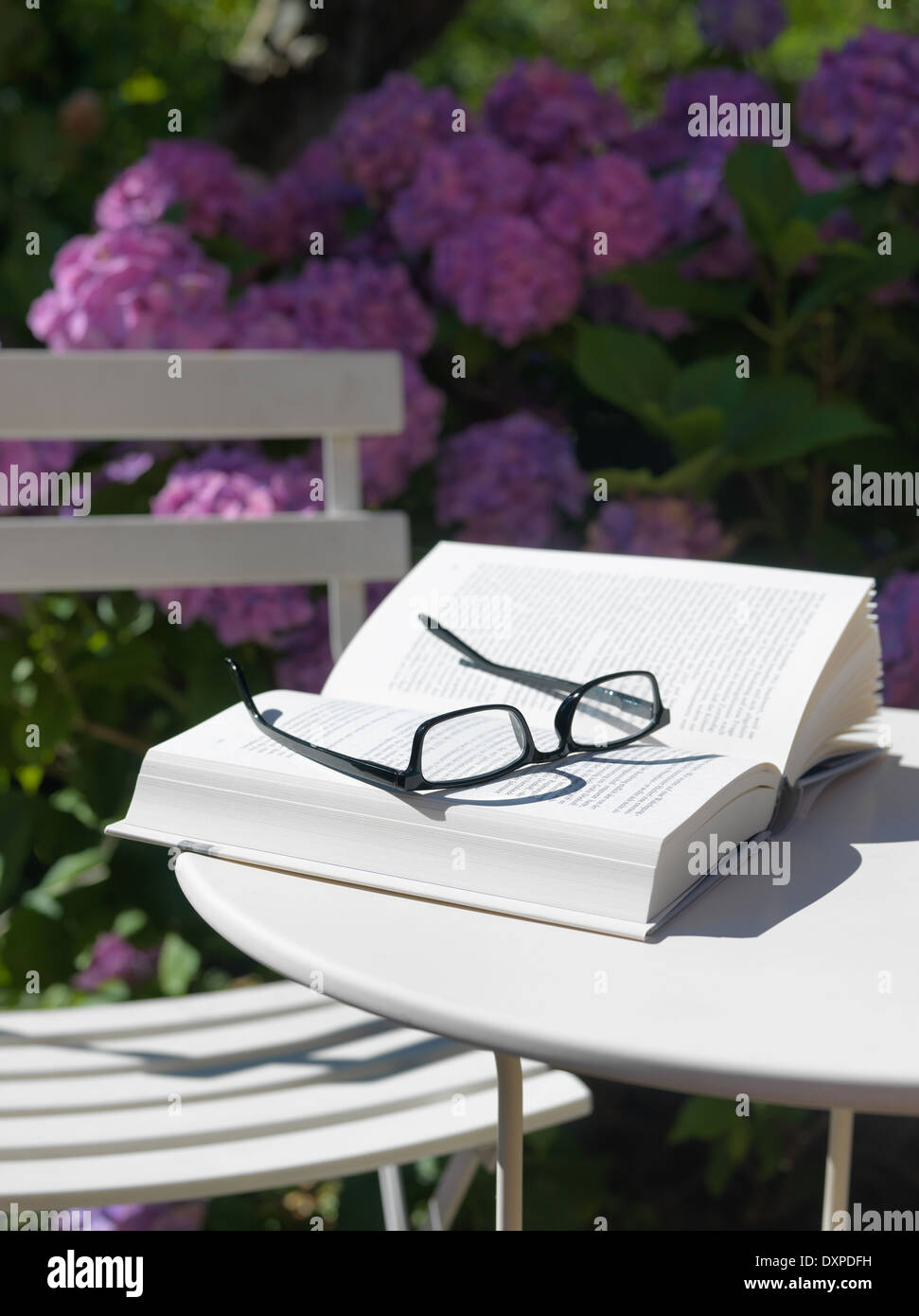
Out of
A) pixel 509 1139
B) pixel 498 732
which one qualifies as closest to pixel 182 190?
pixel 498 732

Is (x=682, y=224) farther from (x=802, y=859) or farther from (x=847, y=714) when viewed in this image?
(x=802, y=859)

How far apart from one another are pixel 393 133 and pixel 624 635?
118cm

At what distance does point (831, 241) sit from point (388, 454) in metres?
0.68

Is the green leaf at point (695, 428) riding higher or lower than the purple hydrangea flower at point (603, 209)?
lower

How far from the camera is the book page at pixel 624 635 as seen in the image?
2.65 feet

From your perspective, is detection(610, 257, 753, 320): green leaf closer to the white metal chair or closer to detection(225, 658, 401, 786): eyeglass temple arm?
the white metal chair

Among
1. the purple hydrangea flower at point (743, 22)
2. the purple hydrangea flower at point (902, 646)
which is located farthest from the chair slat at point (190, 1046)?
the purple hydrangea flower at point (743, 22)

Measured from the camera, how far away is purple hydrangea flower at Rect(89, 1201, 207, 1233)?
1.45m

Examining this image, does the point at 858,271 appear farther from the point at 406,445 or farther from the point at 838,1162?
the point at 838,1162

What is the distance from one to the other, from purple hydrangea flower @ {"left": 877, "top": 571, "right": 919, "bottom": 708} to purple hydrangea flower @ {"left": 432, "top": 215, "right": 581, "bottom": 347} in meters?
0.61

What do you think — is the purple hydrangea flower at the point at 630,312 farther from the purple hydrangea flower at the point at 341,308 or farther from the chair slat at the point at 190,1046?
the chair slat at the point at 190,1046

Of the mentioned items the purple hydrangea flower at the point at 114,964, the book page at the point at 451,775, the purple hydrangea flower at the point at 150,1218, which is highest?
the book page at the point at 451,775

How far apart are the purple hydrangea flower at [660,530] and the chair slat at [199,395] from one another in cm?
30

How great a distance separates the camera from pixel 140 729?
1.78 m
